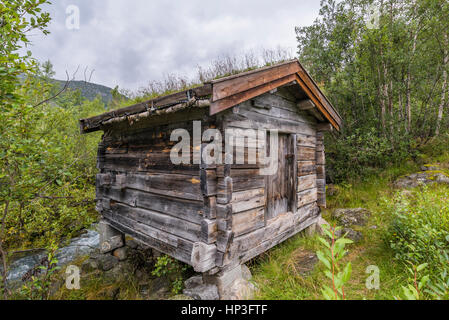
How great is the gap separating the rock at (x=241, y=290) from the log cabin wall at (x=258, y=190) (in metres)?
0.32

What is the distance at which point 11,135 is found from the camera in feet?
8.84

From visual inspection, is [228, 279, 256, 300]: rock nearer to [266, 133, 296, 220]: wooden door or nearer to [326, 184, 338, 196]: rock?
[266, 133, 296, 220]: wooden door

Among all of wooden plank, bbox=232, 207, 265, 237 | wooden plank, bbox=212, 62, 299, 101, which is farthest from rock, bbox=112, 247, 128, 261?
wooden plank, bbox=212, 62, 299, 101

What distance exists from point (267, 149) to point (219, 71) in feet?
19.7

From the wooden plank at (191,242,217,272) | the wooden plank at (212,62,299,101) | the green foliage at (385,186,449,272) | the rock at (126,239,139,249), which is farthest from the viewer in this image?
the rock at (126,239,139,249)

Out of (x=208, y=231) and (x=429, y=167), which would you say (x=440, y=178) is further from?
(x=208, y=231)

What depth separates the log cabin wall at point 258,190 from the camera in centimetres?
295

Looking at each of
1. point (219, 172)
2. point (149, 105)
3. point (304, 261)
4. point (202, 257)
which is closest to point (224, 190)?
point (219, 172)

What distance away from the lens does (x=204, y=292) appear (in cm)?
299

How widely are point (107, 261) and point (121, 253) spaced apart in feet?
1.12

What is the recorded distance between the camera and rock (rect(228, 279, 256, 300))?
9.97 ft

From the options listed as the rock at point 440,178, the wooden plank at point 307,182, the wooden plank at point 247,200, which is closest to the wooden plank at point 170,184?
the wooden plank at point 247,200

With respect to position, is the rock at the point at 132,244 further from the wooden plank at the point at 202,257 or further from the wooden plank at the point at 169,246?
the wooden plank at the point at 202,257

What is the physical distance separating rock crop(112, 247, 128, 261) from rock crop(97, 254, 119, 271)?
94 millimetres
